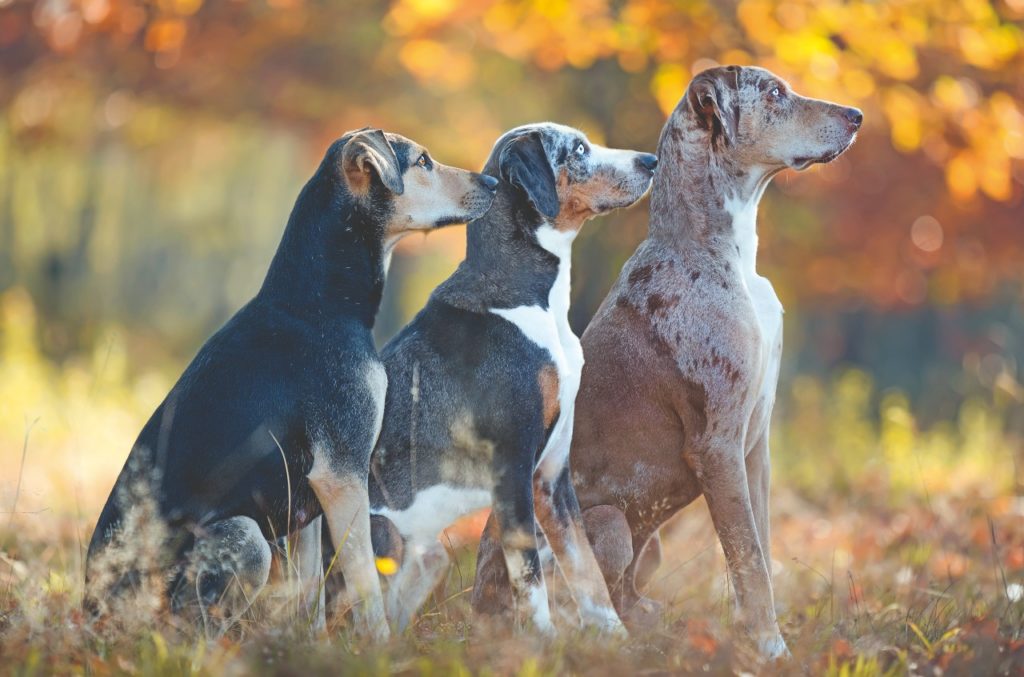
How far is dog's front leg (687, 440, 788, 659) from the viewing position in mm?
4582

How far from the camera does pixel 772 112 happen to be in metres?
4.98

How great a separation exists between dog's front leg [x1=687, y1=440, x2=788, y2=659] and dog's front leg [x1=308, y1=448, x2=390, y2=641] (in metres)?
1.34

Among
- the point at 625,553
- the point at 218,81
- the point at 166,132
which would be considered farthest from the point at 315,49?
the point at 625,553

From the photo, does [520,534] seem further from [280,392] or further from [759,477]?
[759,477]

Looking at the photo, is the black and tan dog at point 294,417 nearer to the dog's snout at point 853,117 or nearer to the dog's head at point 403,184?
the dog's head at point 403,184

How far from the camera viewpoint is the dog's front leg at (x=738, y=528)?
4.58m

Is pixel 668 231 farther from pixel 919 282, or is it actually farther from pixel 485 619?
pixel 919 282

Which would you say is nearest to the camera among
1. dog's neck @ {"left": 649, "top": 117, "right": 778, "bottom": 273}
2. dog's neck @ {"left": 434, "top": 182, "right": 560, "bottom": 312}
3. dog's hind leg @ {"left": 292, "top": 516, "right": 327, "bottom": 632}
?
dog's hind leg @ {"left": 292, "top": 516, "right": 327, "bottom": 632}

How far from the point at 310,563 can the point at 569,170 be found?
1818 millimetres

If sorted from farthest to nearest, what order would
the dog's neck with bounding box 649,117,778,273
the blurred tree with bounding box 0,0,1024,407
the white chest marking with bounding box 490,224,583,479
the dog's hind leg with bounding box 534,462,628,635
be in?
the blurred tree with bounding box 0,0,1024,407 → the dog's neck with bounding box 649,117,778,273 → the white chest marking with bounding box 490,224,583,479 → the dog's hind leg with bounding box 534,462,628,635

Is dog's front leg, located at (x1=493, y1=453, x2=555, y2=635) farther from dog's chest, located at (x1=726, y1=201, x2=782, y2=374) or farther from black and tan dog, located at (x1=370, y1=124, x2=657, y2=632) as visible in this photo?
dog's chest, located at (x1=726, y1=201, x2=782, y2=374)

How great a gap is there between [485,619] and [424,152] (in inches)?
70.0

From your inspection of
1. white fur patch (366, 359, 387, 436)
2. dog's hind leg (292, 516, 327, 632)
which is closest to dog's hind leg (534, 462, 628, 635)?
white fur patch (366, 359, 387, 436)

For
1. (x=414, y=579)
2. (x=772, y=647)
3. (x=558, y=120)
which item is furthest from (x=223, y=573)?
(x=558, y=120)
